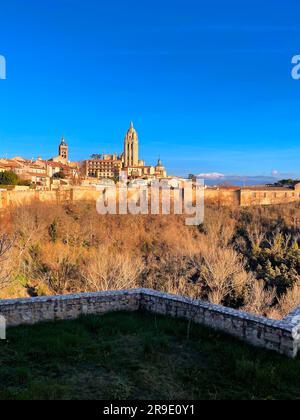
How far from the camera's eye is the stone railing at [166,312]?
17.6ft

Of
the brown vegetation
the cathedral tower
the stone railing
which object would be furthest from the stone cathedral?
the stone railing

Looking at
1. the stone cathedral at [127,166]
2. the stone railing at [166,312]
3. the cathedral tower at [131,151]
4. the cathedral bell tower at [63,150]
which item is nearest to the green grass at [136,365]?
the stone railing at [166,312]

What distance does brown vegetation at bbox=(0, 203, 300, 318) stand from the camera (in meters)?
18.2

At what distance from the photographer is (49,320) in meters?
6.78

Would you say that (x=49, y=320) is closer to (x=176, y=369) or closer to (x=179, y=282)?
(x=176, y=369)

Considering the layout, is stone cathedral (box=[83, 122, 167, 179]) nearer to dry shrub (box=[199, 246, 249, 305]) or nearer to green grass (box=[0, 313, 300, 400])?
dry shrub (box=[199, 246, 249, 305])

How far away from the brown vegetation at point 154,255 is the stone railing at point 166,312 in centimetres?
741

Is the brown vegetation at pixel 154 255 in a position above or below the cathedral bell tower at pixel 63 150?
below

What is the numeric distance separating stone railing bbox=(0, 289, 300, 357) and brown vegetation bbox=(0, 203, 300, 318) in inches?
292

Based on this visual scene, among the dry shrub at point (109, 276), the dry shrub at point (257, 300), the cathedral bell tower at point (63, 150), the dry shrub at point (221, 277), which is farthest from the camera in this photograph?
the cathedral bell tower at point (63, 150)

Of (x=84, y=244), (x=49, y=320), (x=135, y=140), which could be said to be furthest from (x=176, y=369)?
(x=135, y=140)

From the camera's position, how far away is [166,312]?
23.6 feet

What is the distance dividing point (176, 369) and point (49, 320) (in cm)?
312

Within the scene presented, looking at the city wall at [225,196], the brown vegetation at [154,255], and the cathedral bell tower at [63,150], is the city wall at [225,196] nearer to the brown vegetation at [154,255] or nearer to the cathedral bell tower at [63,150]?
the brown vegetation at [154,255]
